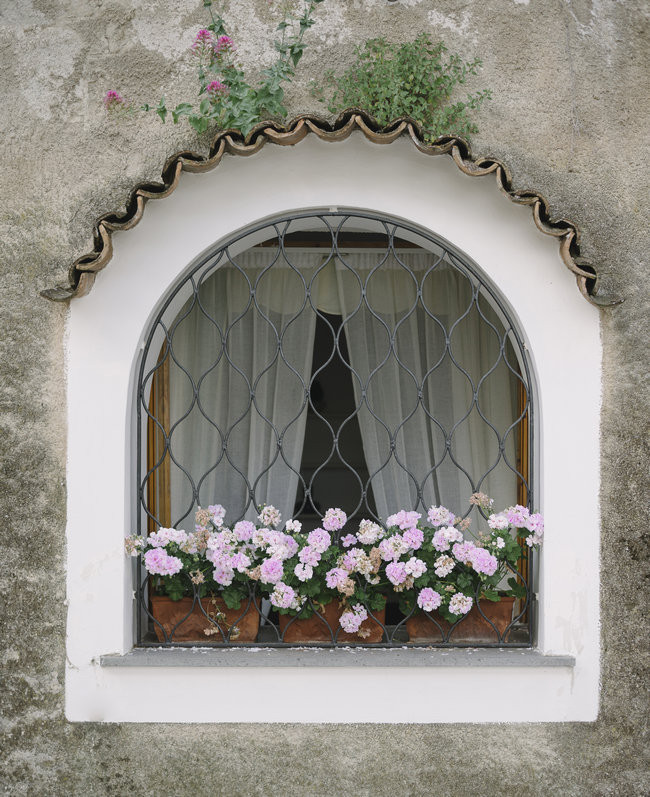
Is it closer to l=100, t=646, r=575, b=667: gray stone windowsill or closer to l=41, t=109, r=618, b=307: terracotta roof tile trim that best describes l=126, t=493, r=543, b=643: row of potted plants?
l=100, t=646, r=575, b=667: gray stone windowsill

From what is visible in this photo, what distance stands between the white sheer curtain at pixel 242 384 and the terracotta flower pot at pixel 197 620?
0.55 metres

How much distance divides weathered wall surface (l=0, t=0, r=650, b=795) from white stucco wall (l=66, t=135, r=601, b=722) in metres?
0.06

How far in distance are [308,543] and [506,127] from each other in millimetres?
1860

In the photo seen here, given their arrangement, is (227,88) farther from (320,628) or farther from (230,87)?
(320,628)

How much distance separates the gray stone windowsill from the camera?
270cm

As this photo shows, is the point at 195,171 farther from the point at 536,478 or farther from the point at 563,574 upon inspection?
the point at 563,574

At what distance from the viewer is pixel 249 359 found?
3414mm

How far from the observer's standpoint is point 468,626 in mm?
2857

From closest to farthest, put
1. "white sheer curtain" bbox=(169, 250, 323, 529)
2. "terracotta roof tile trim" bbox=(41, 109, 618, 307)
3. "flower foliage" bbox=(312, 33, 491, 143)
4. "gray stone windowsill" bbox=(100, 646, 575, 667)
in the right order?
"terracotta roof tile trim" bbox=(41, 109, 618, 307), "gray stone windowsill" bbox=(100, 646, 575, 667), "flower foliage" bbox=(312, 33, 491, 143), "white sheer curtain" bbox=(169, 250, 323, 529)

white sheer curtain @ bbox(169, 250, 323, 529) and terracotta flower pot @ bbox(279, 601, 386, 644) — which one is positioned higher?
white sheer curtain @ bbox(169, 250, 323, 529)

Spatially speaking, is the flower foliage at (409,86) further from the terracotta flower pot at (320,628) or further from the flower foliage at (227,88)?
the terracotta flower pot at (320,628)

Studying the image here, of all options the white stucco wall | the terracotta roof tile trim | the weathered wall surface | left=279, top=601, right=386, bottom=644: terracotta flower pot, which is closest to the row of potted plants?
left=279, top=601, right=386, bottom=644: terracotta flower pot

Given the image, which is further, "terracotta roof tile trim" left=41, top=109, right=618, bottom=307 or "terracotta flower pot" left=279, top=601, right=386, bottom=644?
"terracotta flower pot" left=279, top=601, right=386, bottom=644

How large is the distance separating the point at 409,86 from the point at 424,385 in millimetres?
1293
